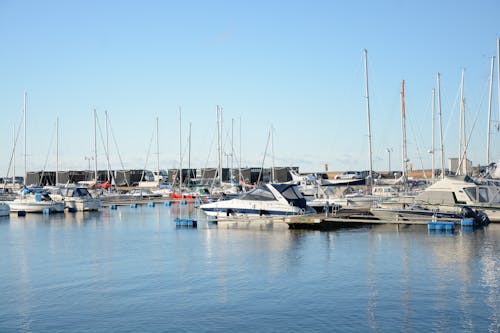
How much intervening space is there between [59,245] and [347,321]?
24618mm

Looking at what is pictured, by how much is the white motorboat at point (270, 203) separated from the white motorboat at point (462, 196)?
31.4ft

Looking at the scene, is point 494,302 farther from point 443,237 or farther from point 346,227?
point 346,227

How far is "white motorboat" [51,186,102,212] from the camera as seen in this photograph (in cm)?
6894

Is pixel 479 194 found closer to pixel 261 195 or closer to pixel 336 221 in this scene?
pixel 336 221

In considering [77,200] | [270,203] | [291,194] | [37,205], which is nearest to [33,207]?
[37,205]

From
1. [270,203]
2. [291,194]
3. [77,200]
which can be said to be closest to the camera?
[270,203]

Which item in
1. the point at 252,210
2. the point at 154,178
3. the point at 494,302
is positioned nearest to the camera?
the point at 494,302

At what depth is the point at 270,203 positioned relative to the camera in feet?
154

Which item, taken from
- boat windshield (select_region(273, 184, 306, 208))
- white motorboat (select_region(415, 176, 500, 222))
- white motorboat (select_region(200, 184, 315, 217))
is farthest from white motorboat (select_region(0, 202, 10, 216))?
white motorboat (select_region(415, 176, 500, 222))

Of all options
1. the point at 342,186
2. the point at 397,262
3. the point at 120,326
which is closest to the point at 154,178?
the point at 342,186

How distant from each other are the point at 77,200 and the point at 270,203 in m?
30.7

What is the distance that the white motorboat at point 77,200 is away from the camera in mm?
68938

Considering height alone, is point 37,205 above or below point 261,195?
below

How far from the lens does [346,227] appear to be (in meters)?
46.9
